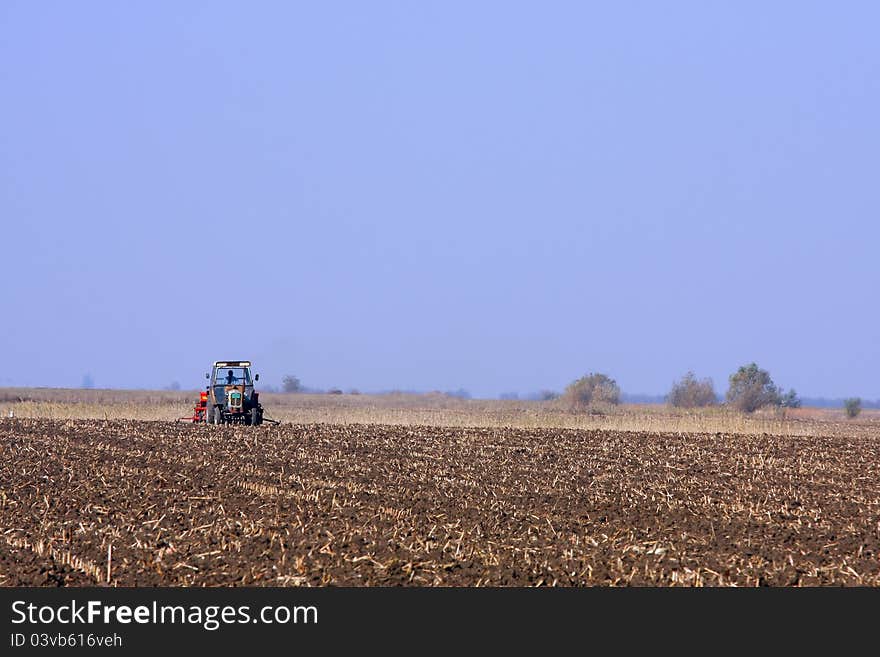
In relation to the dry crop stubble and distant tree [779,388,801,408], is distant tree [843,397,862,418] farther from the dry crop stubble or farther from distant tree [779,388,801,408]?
the dry crop stubble

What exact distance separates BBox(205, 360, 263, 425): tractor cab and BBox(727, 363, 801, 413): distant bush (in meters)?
42.1

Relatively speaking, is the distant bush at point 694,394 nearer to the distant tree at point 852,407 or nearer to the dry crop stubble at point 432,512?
the distant tree at point 852,407

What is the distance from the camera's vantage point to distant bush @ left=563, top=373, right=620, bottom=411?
278 ft

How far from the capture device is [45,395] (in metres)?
91.8

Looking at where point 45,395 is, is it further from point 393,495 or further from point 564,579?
point 564,579

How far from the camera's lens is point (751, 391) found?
78.9 meters

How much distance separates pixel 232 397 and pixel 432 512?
2401 cm

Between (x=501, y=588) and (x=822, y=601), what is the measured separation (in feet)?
9.37

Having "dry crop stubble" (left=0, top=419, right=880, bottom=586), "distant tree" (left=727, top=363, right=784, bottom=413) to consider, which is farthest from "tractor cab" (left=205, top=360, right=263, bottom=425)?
"distant tree" (left=727, top=363, right=784, bottom=413)

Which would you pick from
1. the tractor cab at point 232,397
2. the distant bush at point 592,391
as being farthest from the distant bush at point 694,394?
the tractor cab at point 232,397

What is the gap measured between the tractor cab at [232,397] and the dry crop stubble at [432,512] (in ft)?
23.7

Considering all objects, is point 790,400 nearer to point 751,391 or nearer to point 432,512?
point 751,391

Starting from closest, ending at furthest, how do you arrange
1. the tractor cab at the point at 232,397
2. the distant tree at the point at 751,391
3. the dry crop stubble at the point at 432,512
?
the dry crop stubble at the point at 432,512 → the tractor cab at the point at 232,397 → the distant tree at the point at 751,391

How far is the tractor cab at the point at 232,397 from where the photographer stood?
4247 centimetres
